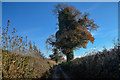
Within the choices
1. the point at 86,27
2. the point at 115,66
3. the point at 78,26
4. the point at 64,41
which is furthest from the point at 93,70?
the point at 86,27

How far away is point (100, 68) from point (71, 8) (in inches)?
639

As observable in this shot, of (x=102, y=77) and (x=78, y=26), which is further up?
(x=78, y=26)

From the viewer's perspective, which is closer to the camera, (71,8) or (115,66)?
(115,66)

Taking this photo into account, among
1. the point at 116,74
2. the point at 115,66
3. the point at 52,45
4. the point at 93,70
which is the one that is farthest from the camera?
the point at 52,45

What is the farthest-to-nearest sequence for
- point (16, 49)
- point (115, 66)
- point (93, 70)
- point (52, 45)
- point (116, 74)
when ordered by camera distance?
point (52, 45)
point (16, 49)
point (93, 70)
point (115, 66)
point (116, 74)

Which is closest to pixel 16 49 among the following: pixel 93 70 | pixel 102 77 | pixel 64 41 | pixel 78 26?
pixel 93 70

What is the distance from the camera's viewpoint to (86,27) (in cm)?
1847

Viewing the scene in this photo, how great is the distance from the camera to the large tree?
16.6 meters

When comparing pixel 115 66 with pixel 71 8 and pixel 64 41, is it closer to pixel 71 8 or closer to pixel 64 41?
pixel 64 41

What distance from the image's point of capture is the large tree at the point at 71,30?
16.6m

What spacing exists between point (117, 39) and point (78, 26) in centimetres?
1266

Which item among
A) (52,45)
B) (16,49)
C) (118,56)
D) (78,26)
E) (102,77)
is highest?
(78,26)

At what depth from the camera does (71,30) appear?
1689cm

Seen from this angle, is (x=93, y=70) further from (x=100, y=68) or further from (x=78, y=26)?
(x=78, y=26)
